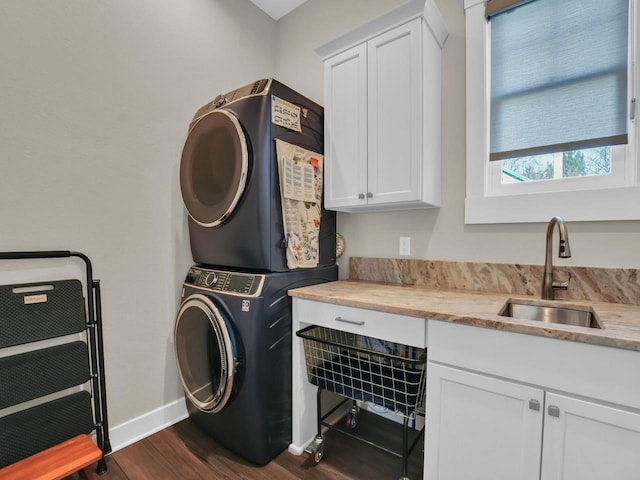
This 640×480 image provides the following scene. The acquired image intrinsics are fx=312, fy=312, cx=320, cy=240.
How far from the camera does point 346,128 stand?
1.80m

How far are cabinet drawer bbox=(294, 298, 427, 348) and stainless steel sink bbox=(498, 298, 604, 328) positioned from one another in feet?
1.12

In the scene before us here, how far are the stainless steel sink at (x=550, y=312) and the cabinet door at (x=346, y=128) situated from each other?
888 millimetres

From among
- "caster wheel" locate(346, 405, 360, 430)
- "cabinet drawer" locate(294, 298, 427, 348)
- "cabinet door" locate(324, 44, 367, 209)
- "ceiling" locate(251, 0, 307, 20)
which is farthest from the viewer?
"ceiling" locate(251, 0, 307, 20)

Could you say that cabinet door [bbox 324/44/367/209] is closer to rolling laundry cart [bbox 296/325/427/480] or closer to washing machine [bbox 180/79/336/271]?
washing machine [bbox 180/79/336/271]

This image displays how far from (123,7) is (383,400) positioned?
95.8 inches

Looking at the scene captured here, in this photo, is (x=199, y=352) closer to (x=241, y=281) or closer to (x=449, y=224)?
(x=241, y=281)

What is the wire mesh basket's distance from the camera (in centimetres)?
135

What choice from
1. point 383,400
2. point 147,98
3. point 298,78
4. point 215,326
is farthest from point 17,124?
point 383,400

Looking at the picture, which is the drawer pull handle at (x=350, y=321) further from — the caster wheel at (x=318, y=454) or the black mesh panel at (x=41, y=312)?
the black mesh panel at (x=41, y=312)

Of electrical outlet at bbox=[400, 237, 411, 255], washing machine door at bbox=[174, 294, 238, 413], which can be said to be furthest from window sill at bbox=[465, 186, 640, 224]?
washing machine door at bbox=[174, 294, 238, 413]

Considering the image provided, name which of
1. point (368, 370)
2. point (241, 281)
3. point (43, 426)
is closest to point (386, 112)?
point (241, 281)

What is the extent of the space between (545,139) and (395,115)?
736mm

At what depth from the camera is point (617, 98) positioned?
4.48ft

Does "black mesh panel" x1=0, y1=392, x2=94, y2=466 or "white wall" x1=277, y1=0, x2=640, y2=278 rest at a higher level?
"white wall" x1=277, y1=0, x2=640, y2=278
